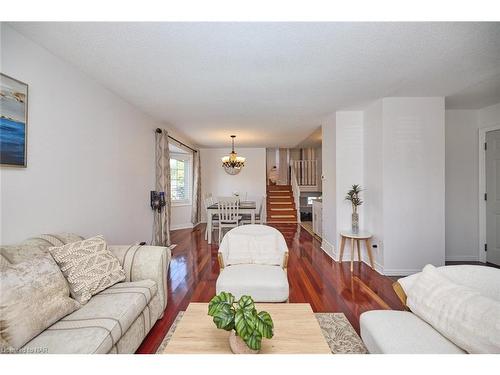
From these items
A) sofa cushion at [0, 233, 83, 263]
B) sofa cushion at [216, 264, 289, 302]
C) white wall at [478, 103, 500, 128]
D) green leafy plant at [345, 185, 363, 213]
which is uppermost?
white wall at [478, 103, 500, 128]

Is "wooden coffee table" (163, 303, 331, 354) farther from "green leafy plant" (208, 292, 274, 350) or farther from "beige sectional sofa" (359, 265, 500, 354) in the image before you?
"beige sectional sofa" (359, 265, 500, 354)

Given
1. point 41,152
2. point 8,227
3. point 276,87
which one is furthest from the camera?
point 276,87

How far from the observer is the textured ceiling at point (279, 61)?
1.72m

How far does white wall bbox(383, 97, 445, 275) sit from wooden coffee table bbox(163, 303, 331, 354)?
8.19 ft

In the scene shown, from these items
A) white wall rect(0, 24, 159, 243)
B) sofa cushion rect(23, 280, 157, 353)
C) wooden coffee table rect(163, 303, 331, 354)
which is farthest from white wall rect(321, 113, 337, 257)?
white wall rect(0, 24, 159, 243)

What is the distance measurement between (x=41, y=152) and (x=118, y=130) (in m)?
1.24

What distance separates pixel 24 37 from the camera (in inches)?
70.6

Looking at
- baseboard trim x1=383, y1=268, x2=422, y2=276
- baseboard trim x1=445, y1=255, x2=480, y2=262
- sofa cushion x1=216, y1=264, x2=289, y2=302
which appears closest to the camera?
sofa cushion x1=216, y1=264, x2=289, y2=302

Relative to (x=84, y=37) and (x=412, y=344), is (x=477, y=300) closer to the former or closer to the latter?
(x=412, y=344)

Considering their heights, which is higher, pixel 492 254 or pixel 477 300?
pixel 477 300

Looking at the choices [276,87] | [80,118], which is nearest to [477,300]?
[276,87]

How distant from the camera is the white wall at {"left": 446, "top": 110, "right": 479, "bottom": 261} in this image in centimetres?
371
